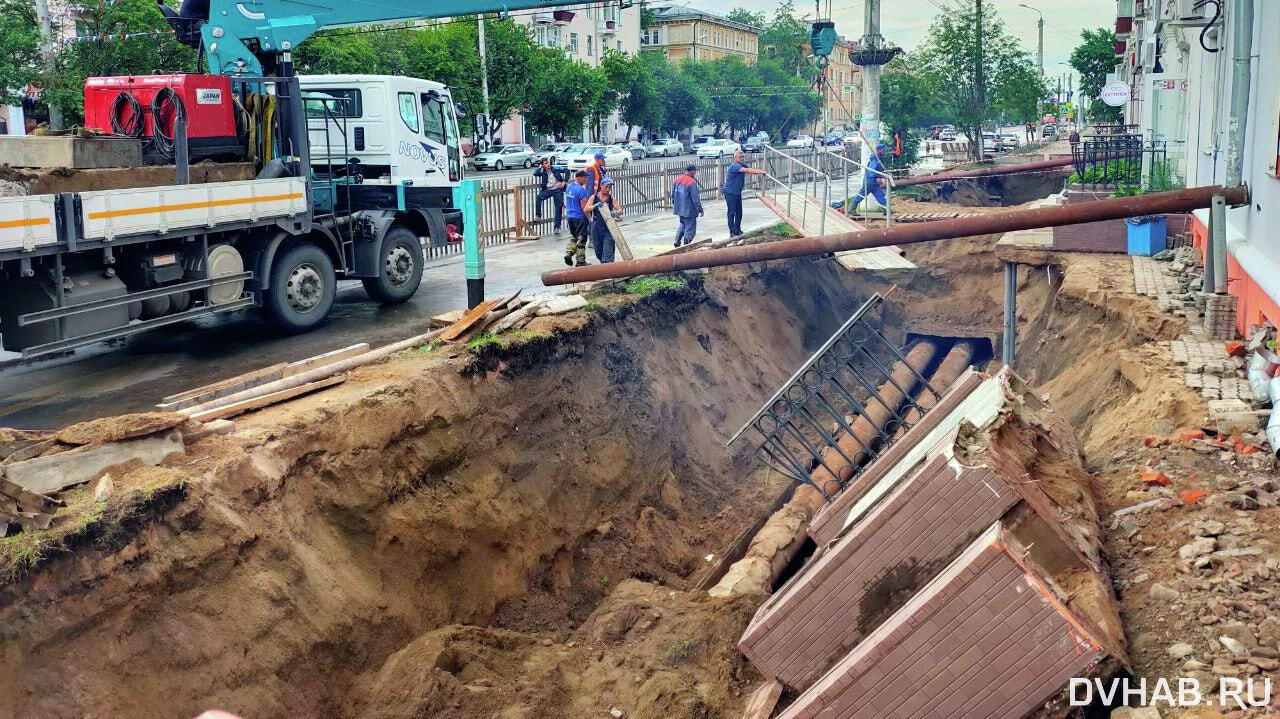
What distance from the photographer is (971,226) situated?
920 centimetres

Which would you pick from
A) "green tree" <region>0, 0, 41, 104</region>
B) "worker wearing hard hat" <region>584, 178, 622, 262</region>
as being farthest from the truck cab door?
"green tree" <region>0, 0, 41, 104</region>

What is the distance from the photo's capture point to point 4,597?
5.61 m

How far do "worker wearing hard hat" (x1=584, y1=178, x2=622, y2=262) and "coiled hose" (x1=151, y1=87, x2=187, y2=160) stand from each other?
5.57 metres

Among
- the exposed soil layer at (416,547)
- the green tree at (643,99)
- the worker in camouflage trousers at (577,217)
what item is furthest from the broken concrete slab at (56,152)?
the green tree at (643,99)

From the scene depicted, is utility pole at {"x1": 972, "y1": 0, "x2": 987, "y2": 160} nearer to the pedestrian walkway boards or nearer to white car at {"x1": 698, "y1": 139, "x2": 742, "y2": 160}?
white car at {"x1": 698, "y1": 139, "x2": 742, "y2": 160}

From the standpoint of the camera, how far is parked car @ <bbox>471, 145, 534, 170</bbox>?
142 ft

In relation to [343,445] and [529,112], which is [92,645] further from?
[529,112]

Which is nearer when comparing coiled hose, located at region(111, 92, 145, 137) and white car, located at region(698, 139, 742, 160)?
coiled hose, located at region(111, 92, 145, 137)

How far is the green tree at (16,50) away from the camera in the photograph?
793 inches

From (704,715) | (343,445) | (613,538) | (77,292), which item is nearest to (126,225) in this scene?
(77,292)

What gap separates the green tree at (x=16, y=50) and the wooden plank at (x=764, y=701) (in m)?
20.4

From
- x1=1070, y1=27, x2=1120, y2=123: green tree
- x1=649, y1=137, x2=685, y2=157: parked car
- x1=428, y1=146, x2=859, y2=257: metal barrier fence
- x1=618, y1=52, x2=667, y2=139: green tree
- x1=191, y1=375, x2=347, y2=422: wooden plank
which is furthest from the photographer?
x1=649, y1=137, x2=685, y2=157: parked car

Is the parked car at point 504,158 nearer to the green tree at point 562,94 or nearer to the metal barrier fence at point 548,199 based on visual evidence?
the green tree at point 562,94

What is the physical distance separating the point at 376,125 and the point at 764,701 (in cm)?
985
